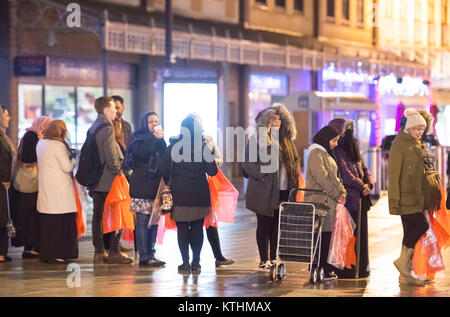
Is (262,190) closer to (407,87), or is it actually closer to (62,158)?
(62,158)

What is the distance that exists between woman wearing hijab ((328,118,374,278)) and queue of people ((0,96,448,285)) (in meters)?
0.01

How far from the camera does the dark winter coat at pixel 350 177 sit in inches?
471

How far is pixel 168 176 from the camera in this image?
12.7m

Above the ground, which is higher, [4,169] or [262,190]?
[4,169]

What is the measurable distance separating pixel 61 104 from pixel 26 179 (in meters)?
13.7

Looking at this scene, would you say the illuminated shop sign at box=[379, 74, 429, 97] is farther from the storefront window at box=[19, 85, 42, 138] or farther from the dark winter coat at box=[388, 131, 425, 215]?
the dark winter coat at box=[388, 131, 425, 215]

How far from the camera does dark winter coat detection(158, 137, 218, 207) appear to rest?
12453 millimetres

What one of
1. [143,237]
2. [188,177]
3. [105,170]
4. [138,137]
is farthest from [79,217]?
[188,177]

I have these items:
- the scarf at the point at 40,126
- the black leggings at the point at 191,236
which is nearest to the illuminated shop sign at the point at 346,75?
the scarf at the point at 40,126

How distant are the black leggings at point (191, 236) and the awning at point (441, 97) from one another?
92.4 feet

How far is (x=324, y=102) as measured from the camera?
27656 mm

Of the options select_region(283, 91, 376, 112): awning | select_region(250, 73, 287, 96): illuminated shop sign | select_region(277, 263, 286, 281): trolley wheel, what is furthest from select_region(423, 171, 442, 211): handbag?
select_region(250, 73, 287, 96): illuminated shop sign
